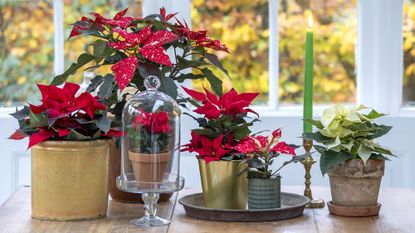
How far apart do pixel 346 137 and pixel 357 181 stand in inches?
4.2

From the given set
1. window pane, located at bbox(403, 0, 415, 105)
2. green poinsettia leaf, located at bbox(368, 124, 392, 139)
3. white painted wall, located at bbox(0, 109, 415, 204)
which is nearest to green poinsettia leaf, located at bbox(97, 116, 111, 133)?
green poinsettia leaf, located at bbox(368, 124, 392, 139)

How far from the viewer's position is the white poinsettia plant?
1.96 m

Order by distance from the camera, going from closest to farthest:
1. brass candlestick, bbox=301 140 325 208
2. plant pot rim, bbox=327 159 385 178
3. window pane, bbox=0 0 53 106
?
1. plant pot rim, bbox=327 159 385 178
2. brass candlestick, bbox=301 140 325 208
3. window pane, bbox=0 0 53 106

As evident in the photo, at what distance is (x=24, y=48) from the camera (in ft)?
11.7

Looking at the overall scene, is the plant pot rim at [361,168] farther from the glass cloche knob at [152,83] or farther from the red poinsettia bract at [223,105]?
the glass cloche knob at [152,83]

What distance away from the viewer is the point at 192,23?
11.4ft

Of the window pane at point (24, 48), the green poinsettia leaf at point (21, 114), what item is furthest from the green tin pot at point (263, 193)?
the window pane at point (24, 48)

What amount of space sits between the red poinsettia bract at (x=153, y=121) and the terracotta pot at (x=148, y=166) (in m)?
0.06

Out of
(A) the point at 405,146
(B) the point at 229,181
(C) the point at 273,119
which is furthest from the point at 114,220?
(A) the point at 405,146

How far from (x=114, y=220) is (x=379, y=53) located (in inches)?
66.1

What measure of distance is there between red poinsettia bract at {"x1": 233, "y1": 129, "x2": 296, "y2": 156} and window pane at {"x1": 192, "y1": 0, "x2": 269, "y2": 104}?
1.53m

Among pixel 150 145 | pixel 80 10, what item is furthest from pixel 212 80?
pixel 80 10

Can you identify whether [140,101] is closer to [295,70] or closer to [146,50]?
[146,50]

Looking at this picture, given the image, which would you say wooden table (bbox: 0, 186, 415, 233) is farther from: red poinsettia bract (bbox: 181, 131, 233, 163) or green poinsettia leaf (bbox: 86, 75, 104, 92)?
green poinsettia leaf (bbox: 86, 75, 104, 92)
